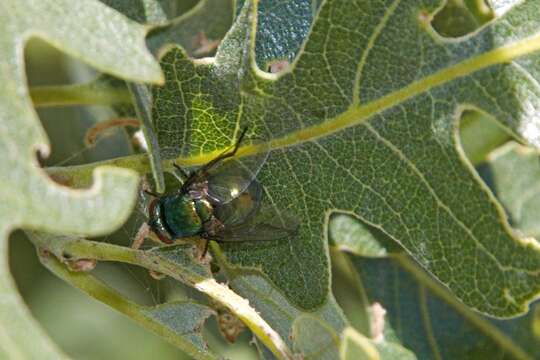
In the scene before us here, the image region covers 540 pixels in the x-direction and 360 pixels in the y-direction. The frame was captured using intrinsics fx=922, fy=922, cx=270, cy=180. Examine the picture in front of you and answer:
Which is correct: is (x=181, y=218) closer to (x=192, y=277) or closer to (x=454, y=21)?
(x=192, y=277)

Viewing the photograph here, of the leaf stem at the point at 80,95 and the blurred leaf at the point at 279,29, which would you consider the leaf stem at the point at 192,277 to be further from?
the leaf stem at the point at 80,95

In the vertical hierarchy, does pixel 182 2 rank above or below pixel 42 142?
below

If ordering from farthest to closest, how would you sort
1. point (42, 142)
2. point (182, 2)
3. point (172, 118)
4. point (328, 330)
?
point (182, 2), point (172, 118), point (328, 330), point (42, 142)

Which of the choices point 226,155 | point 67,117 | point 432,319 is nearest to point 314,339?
point 226,155

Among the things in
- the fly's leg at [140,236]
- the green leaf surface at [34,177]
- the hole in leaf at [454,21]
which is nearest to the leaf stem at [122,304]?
the fly's leg at [140,236]

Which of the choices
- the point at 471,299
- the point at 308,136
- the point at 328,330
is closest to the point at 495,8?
the point at 308,136

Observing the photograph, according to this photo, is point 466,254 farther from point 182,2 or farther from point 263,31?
point 182,2

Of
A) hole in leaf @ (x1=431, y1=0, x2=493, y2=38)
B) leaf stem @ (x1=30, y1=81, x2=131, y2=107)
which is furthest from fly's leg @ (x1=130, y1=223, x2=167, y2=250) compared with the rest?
hole in leaf @ (x1=431, y1=0, x2=493, y2=38)
